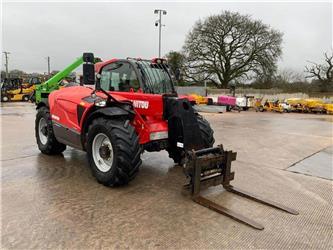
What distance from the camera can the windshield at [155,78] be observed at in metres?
4.84

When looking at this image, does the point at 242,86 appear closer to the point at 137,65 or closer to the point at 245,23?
the point at 245,23

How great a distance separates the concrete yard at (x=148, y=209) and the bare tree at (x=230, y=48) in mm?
28262

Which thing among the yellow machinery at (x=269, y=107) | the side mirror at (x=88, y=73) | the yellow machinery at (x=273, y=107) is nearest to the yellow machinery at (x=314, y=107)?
the yellow machinery at (x=269, y=107)

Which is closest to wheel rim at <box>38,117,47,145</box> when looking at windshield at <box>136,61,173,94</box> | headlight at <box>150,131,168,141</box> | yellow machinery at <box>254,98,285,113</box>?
windshield at <box>136,61,173,94</box>

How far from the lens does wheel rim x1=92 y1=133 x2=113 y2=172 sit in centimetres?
456

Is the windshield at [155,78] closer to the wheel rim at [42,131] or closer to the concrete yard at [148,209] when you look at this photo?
the concrete yard at [148,209]

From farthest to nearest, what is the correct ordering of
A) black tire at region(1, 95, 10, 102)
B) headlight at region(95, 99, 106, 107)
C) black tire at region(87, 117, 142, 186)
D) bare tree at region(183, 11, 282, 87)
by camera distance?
bare tree at region(183, 11, 282, 87) < black tire at region(1, 95, 10, 102) < headlight at region(95, 99, 106, 107) < black tire at region(87, 117, 142, 186)

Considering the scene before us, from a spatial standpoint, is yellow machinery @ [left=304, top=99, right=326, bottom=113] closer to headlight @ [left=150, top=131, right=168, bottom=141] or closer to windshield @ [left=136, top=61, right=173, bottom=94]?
windshield @ [left=136, top=61, right=173, bottom=94]

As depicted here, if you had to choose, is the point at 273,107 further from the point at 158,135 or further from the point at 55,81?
the point at 158,135

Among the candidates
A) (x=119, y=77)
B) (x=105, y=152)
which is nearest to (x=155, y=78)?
(x=119, y=77)

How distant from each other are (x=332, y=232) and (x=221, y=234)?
1282mm

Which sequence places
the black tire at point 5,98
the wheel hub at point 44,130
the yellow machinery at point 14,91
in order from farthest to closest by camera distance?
the yellow machinery at point 14,91 < the black tire at point 5,98 < the wheel hub at point 44,130

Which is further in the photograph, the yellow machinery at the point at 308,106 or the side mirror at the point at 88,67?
the yellow machinery at the point at 308,106

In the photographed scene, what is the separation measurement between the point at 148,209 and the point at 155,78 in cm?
226
